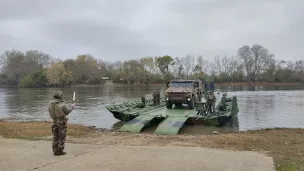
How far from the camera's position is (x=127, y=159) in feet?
27.0

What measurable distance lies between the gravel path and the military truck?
12.7 metres

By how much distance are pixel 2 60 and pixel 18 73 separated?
13.6 meters

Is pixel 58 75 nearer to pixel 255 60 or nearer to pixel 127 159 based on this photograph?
pixel 255 60

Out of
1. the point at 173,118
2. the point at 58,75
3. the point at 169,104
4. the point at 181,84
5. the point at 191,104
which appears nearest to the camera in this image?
the point at 173,118

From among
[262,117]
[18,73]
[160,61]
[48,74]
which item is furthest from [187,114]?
[18,73]

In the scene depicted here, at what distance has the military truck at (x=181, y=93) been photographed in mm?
22562

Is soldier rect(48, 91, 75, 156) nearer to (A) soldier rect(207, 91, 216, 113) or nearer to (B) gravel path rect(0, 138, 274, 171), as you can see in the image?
(B) gravel path rect(0, 138, 274, 171)

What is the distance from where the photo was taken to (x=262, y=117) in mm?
26391

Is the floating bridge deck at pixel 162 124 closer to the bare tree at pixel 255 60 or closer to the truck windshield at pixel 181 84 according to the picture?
the truck windshield at pixel 181 84

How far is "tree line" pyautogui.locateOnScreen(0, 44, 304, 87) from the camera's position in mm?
107250

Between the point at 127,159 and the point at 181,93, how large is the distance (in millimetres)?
14558

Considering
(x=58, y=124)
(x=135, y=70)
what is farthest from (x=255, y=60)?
(x=58, y=124)

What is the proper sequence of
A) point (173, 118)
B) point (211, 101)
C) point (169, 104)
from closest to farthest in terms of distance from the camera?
1. point (173, 118)
2. point (211, 101)
3. point (169, 104)

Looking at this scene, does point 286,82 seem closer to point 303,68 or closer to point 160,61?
point 303,68
